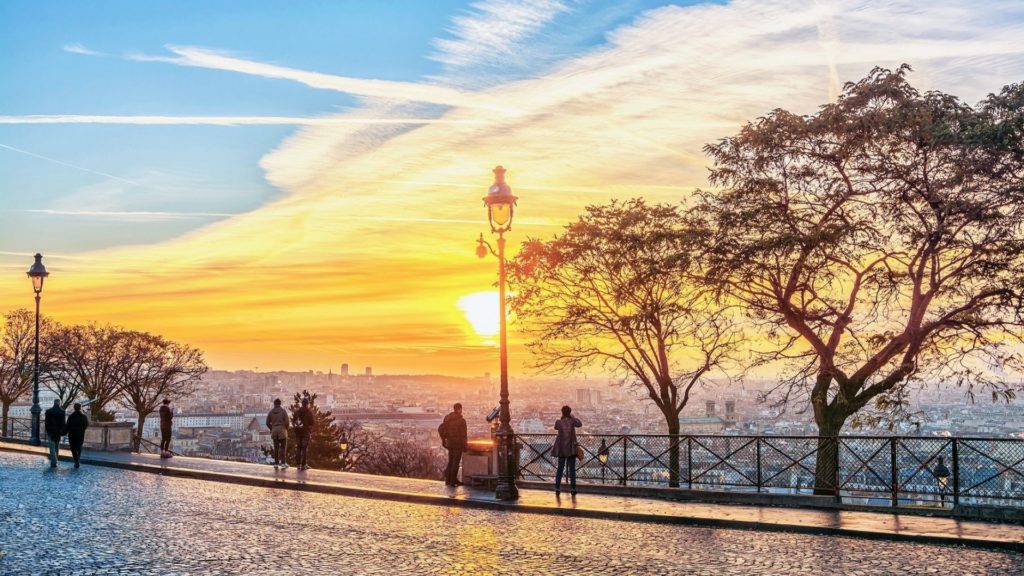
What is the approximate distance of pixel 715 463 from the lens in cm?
2086

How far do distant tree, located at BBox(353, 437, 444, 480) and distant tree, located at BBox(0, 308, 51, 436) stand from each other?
20905mm

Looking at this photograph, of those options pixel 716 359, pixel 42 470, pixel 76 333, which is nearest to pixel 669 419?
pixel 716 359

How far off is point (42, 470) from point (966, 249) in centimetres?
2327

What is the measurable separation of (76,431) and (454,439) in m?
11.4

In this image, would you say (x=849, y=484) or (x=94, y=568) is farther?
(x=849, y=484)

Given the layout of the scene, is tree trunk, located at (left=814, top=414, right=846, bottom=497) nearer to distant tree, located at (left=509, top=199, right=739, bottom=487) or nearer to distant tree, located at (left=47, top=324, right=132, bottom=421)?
distant tree, located at (left=509, top=199, right=739, bottom=487)

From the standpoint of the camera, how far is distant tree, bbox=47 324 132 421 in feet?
205

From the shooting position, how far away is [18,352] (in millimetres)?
64000

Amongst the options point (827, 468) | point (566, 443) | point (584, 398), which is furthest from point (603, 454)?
point (584, 398)

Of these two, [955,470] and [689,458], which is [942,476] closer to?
[955,470]

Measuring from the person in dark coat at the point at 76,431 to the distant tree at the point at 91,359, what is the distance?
119ft

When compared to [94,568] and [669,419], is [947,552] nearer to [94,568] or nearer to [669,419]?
[94,568]

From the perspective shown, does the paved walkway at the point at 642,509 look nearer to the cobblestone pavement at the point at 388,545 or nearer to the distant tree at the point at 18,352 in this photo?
the cobblestone pavement at the point at 388,545

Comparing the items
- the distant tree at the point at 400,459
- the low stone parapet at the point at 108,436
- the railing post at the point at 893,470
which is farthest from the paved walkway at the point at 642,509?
the distant tree at the point at 400,459
